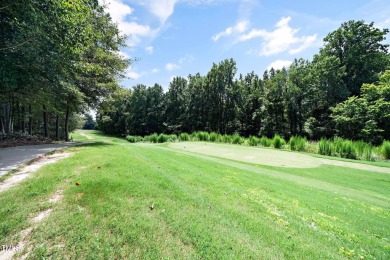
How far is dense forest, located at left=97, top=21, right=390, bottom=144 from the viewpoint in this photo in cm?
2083

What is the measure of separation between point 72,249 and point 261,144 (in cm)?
1838

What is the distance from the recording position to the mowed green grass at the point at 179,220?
A: 7.30ft

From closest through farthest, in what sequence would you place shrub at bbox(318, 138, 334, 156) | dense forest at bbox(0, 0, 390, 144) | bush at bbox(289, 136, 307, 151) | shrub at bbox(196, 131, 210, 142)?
dense forest at bbox(0, 0, 390, 144), shrub at bbox(318, 138, 334, 156), bush at bbox(289, 136, 307, 151), shrub at bbox(196, 131, 210, 142)

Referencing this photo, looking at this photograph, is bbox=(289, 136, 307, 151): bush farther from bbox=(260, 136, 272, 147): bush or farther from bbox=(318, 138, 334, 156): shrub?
bbox=(260, 136, 272, 147): bush

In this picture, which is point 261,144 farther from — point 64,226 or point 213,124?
point 213,124

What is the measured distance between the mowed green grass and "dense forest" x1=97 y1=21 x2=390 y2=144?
12919 mm

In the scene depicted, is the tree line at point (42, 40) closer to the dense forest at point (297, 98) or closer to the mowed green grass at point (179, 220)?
the mowed green grass at point (179, 220)

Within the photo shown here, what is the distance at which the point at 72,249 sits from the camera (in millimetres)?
2096

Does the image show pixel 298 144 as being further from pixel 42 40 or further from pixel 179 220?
pixel 42 40

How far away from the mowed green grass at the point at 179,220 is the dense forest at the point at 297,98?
42.4ft

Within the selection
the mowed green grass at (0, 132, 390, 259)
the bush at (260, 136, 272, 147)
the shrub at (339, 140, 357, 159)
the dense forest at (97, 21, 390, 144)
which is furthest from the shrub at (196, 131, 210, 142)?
the mowed green grass at (0, 132, 390, 259)

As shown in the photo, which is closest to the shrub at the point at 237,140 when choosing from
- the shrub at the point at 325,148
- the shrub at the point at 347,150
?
the shrub at the point at 325,148

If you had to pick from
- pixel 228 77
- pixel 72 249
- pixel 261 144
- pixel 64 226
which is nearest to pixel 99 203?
pixel 64 226

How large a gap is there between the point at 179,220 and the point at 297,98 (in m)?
33.1
